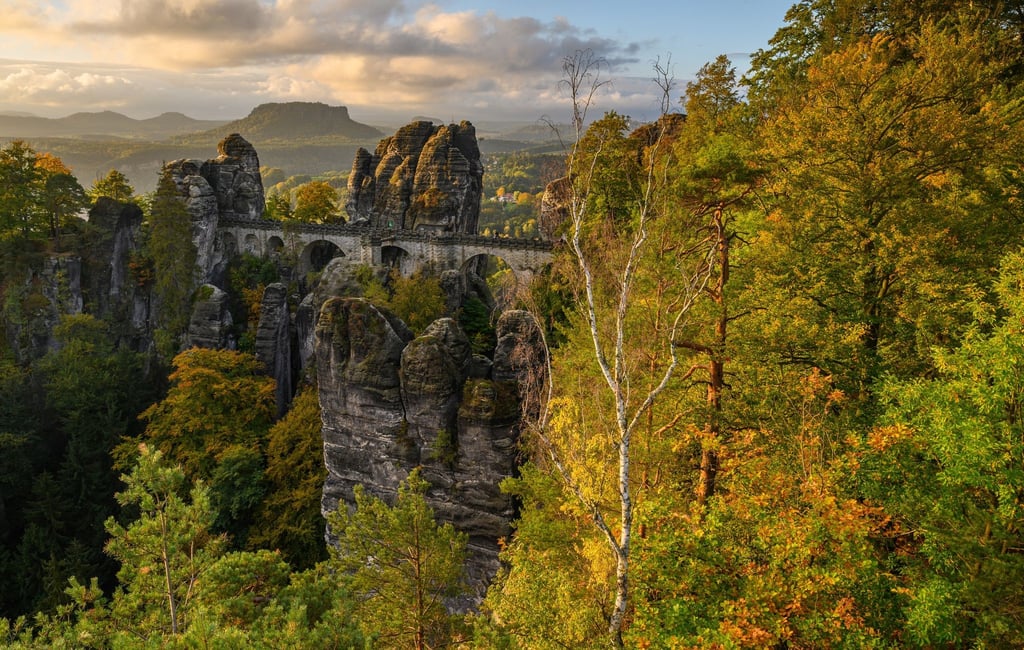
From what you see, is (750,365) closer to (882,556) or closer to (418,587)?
(882,556)

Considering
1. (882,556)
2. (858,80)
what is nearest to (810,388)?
(882,556)

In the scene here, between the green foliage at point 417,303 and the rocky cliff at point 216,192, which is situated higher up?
the rocky cliff at point 216,192

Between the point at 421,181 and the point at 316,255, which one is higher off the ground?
the point at 421,181

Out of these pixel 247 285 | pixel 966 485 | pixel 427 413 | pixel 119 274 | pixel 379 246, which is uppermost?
pixel 379 246

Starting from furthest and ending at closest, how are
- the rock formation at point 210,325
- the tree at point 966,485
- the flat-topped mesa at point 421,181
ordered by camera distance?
1. the flat-topped mesa at point 421,181
2. the rock formation at point 210,325
3. the tree at point 966,485

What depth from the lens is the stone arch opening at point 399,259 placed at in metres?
47.0

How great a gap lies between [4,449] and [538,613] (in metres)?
37.5

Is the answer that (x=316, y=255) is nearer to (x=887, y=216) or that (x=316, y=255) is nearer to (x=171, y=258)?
(x=171, y=258)

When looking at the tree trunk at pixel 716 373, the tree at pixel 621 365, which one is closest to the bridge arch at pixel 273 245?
the tree at pixel 621 365

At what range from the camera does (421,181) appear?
48500 mm

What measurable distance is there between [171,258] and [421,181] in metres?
20.6

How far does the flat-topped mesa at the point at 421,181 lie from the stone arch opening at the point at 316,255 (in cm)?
350

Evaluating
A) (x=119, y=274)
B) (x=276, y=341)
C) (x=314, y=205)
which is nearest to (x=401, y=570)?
(x=276, y=341)

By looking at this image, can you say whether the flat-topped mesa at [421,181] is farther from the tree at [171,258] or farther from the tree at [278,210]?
the tree at [171,258]
